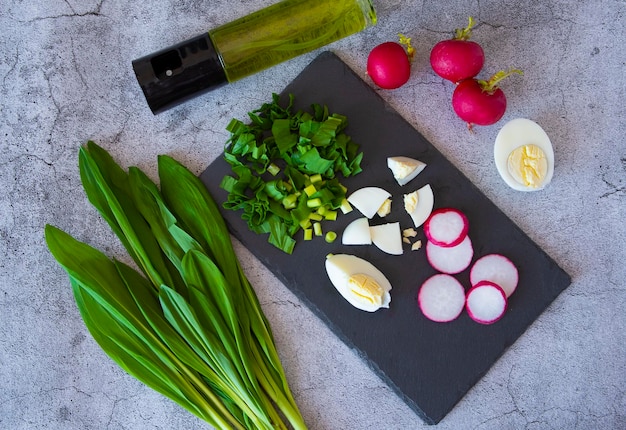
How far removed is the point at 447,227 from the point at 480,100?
30cm

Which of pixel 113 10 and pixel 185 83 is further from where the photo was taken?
pixel 113 10

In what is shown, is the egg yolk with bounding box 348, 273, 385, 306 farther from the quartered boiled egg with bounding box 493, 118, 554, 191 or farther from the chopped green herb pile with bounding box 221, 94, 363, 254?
the quartered boiled egg with bounding box 493, 118, 554, 191

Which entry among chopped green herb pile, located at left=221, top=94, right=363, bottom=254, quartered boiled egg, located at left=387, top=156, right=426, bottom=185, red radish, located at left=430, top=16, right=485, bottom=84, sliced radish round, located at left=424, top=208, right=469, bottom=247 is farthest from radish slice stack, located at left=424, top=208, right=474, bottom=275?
red radish, located at left=430, top=16, right=485, bottom=84

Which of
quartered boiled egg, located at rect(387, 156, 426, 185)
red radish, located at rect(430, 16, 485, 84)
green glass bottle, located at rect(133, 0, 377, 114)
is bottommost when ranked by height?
quartered boiled egg, located at rect(387, 156, 426, 185)

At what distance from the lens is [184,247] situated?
1545mm

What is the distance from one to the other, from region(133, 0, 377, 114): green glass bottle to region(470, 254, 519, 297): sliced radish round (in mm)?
645

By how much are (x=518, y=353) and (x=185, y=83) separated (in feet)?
3.38

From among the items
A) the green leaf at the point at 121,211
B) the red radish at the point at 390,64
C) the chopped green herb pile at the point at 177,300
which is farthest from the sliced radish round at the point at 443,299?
the green leaf at the point at 121,211

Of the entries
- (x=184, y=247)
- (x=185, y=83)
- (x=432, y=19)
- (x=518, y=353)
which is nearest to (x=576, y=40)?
(x=432, y=19)

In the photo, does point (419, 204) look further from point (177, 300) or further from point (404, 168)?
point (177, 300)

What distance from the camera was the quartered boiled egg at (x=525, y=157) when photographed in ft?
5.15

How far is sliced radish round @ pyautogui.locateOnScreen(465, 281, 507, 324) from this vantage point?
1547 mm

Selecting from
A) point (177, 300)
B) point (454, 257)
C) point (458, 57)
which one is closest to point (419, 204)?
point (454, 257)

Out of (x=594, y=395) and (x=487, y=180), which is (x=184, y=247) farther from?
(x=594, y=395)
